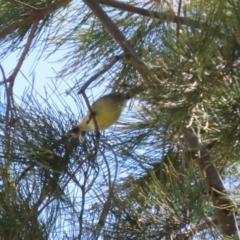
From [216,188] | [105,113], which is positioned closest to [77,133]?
[105,113]

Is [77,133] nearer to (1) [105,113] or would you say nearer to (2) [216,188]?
(1) [105,113]

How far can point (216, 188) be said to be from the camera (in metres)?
1.56

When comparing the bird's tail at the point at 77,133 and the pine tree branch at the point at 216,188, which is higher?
the bird's tail at the point at 77,133

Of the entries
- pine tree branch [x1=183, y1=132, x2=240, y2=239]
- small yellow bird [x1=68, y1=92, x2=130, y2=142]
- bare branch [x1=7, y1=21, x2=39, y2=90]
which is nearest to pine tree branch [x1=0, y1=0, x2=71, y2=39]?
bare branch [x1=7, y1=21, x2=39, y2=90]

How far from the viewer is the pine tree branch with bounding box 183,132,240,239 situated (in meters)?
1.49

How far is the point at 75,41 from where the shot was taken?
199cm

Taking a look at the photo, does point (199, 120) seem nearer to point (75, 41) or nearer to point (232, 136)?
point (232, 136)

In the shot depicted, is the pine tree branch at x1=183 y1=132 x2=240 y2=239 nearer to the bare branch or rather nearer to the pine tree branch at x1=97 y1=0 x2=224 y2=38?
the pine tree branch at x1=97 y1=0 x2=224 y2=38

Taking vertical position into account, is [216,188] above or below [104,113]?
below

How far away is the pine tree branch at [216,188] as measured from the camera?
1.49m

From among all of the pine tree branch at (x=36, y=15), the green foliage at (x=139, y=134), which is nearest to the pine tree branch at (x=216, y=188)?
the green foliage at (x=139, y=134)

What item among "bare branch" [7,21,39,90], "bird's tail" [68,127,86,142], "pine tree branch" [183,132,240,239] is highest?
"bare branch" [7,21,39,90]

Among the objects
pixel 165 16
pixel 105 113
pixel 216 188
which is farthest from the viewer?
pixel 105 113

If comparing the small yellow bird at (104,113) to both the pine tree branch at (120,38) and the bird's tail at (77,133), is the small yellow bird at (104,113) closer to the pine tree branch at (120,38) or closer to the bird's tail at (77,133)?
the bird's tail at (77,133)
